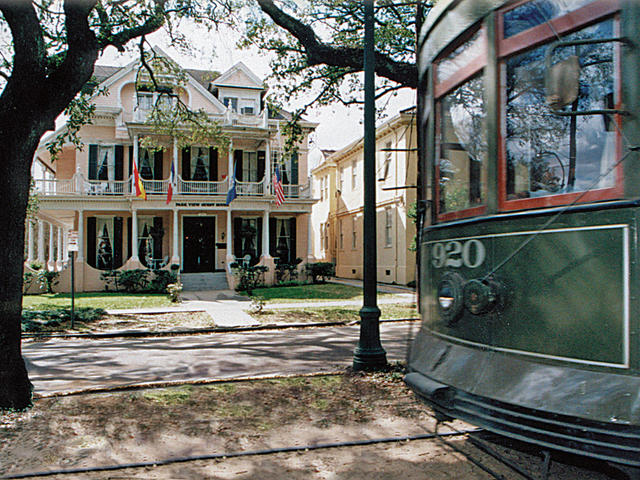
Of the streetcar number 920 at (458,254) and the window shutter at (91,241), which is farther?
the window shutter at (91,241)

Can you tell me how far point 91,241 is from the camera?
80.4ft

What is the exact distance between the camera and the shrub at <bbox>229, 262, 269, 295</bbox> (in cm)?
2184

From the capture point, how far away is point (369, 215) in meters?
6.85

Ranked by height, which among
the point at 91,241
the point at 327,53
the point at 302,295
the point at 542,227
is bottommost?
the point at 302,295

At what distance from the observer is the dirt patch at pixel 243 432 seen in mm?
3883

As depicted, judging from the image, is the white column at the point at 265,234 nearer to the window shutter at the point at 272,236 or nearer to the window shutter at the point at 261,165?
the window shutter at the point at 272,236

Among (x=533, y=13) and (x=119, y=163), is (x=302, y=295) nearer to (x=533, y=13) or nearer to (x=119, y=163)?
(x=119, y=163)

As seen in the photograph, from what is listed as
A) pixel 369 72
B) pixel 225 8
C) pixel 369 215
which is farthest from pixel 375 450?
pixel 225 8

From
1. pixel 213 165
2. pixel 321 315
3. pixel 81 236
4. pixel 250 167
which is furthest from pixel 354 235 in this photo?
pixel 321 315

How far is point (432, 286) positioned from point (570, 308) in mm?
1440

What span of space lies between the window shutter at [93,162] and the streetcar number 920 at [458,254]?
23476mm

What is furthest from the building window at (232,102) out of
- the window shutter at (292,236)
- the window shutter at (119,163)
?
the window shutter at (292,236)

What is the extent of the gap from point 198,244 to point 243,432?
2155cm

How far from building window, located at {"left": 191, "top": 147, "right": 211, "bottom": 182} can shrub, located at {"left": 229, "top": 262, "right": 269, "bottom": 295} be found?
519cm
